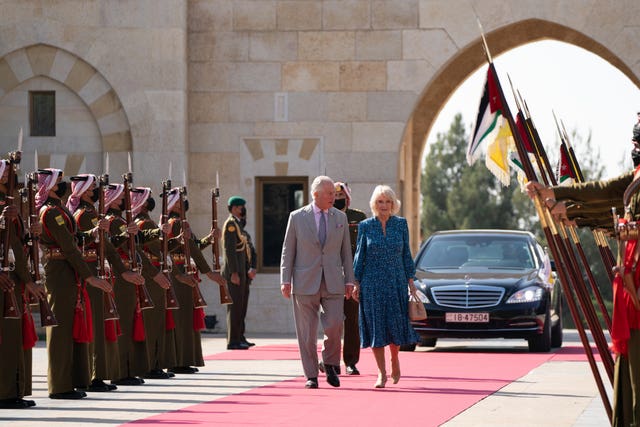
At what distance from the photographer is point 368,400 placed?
43.2 ft

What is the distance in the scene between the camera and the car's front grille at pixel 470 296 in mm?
20391

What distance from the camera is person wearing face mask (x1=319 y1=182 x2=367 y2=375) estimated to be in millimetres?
16375

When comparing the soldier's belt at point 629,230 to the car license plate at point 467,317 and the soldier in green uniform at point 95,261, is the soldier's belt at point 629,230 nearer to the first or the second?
the soldier in green uniform at point 95,261

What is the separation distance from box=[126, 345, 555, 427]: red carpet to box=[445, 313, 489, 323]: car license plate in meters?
1.79

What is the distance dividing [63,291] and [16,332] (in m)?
1.03

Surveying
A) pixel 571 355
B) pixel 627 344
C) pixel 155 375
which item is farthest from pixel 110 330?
pixel 571 355

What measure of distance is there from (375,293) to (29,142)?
12796 mm

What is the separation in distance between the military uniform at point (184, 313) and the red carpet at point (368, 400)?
66.2 inches

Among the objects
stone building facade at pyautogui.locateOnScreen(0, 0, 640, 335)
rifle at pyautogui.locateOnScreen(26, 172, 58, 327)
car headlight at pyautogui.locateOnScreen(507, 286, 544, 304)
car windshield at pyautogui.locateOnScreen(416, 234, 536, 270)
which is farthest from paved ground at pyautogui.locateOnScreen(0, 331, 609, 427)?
stone building facade at pyautogui.locateOnScreen(0, 0, 640, 335)

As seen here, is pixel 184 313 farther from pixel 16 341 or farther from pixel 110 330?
pixel 16 341

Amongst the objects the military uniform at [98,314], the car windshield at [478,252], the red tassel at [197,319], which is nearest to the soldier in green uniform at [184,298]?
the red tassel at [197,319]

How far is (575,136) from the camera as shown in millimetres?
88500

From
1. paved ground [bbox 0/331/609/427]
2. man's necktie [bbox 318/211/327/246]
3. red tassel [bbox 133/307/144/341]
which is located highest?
man's necktie [bbox 318/211/327/246]

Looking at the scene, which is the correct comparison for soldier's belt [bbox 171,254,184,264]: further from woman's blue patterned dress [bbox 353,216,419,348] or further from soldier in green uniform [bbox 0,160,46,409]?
soldier in green uniform [bbox 0,160,46,409]
